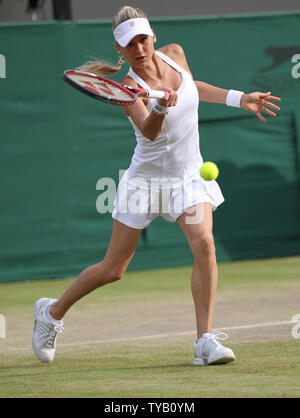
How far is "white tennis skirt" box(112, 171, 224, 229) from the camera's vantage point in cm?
541

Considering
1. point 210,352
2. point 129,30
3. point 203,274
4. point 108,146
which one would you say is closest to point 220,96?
point 129,30

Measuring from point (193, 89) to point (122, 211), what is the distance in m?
0.79

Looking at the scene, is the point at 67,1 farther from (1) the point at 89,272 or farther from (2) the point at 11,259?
(1) the point at 89,272

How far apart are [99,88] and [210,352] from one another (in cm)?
Answer: 150

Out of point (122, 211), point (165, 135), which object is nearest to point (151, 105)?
point (165, 135)

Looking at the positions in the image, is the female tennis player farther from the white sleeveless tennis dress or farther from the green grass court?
the green grass court

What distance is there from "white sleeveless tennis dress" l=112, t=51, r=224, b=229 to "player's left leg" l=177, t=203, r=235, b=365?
0.25 feet

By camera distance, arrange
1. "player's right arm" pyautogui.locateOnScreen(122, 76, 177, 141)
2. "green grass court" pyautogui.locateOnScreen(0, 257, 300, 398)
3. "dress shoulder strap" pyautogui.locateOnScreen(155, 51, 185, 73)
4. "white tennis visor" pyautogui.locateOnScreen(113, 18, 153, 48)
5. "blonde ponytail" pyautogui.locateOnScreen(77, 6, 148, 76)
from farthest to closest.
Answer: "dress shoulder strap" pyautogui.locateOnScreen(155, 51, 185, 73) → "blonde ponytail" pyautogui.locateOnScreen(77, 6, 148, 76) → "white tennis visor" pyautogui.locateOnScreen(113, 18, 153, 48) → "player's right arm" pyautogui.locateOnScreen(122, 76, 177, 141) → "green grass court" pyautogui.locateOnScreen(0, 257, 300, 398)

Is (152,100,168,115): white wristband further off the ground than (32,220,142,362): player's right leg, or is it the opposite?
(152,100,168,115): white wristband

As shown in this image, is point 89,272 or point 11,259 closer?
point 89,272

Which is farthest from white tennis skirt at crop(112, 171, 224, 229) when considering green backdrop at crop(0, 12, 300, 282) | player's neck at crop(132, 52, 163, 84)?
green backdrop at crop(0, 12, 300, 282)

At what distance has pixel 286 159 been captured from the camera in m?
10.8

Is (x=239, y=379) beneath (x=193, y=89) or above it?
beneath
